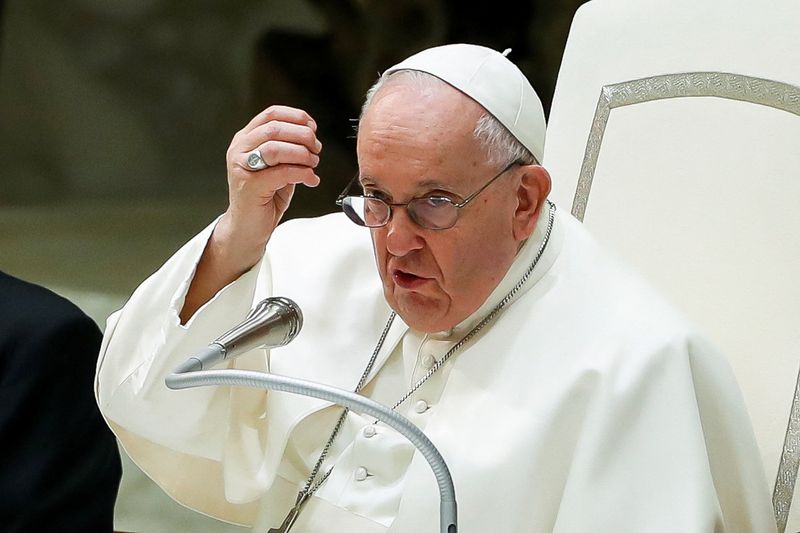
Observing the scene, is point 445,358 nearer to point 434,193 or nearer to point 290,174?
point 434,193

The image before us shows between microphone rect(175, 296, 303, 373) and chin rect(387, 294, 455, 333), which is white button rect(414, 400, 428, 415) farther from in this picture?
microphone rect(175, 296, 303, 373)

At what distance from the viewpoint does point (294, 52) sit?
525 cm

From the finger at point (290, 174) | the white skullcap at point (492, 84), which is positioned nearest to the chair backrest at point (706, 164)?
the white skullcap at point (492, 84)

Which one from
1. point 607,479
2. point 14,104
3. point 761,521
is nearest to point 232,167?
point 607,479

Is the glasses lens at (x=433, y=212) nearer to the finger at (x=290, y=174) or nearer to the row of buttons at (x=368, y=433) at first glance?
the finger at (x=290, y=174)

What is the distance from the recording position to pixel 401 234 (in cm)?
244

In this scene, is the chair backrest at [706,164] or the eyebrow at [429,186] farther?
the chair backrest at [706,164]

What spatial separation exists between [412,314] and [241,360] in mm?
399

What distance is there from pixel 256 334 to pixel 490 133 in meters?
0.64

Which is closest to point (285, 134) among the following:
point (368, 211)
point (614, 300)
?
point (368, 211)

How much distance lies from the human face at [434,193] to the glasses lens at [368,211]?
2cm

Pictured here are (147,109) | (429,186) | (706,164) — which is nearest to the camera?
(429,186)

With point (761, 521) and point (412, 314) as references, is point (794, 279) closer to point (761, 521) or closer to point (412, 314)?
point (761, 521)

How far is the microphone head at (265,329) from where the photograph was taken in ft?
6.97
